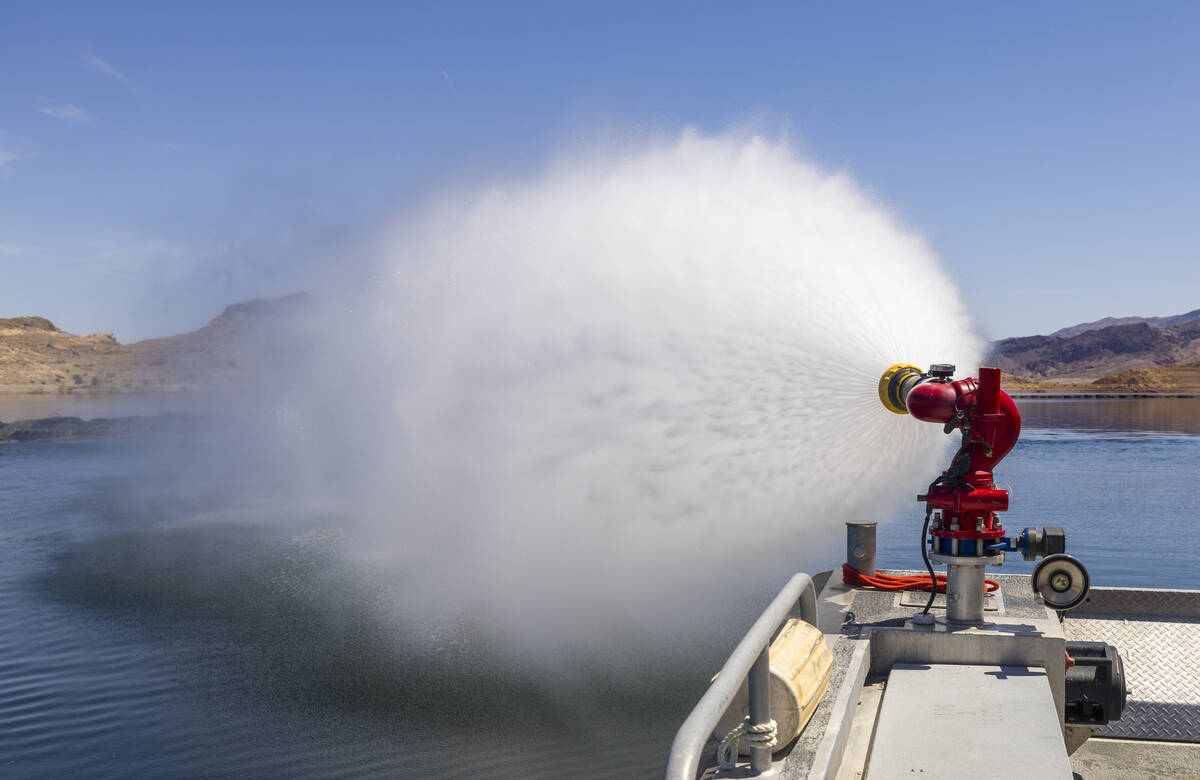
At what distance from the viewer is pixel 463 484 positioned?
16172mm

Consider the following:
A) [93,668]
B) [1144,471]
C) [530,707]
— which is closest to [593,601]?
[530,707]

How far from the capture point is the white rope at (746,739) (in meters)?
4.21

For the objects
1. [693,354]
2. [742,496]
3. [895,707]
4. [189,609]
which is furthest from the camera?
[189,609]

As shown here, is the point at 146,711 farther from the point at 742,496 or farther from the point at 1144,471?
the point at 1144,471

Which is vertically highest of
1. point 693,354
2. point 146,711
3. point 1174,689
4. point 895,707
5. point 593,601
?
point 693,354

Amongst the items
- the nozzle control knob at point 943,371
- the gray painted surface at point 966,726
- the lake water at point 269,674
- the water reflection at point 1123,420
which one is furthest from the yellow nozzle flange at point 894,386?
the water reflection at point 1123,420

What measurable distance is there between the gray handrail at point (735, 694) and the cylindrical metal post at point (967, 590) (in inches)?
67.1

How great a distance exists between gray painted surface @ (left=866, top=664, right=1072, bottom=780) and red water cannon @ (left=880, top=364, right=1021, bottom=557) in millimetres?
870

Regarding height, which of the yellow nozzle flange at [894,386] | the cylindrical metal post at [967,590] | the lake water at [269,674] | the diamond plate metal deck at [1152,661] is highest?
the yellow nozzle flange at [894,386]

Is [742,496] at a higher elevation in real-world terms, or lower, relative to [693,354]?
lower

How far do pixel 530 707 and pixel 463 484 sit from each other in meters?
5.10

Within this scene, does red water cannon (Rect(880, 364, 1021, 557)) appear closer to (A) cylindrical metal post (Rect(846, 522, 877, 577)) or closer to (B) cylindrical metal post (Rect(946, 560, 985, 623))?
(B) cylindrical metal post (Rect(946, 560, 985, 623))

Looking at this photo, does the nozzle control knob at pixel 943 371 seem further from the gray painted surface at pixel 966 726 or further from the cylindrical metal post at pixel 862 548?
the gray painted surface at pixel 966 726

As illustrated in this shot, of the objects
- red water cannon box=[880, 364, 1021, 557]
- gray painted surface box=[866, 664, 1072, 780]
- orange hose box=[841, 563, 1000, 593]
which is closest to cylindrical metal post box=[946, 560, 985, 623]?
red water cannon box=[880, 364, 1021, 557]
